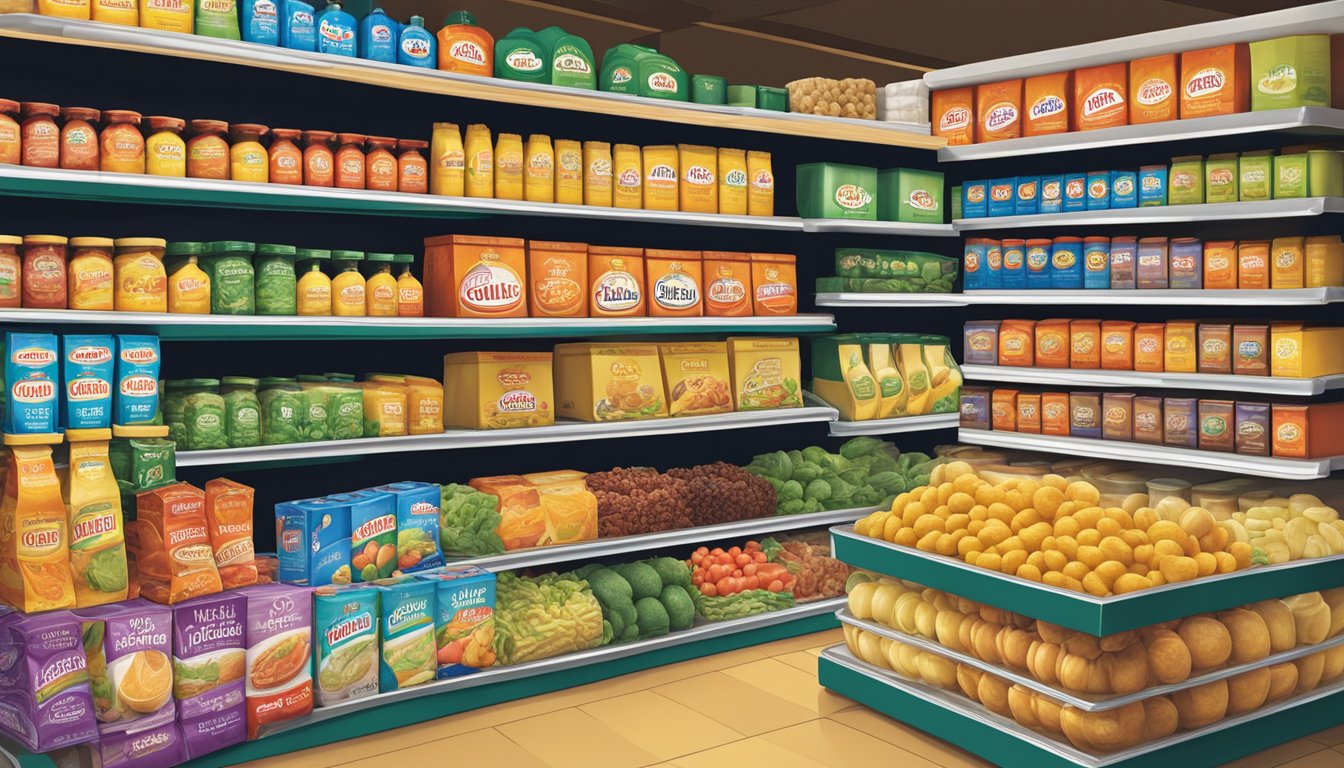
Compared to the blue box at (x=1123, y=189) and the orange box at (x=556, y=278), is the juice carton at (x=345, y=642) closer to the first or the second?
the orange box at (x=556, y=278)

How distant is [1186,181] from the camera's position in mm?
4625

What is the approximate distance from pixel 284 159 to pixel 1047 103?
3385mm

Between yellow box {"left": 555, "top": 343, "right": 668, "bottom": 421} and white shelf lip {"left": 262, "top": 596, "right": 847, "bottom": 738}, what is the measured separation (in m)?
0.89

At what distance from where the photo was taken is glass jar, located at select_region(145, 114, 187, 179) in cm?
338

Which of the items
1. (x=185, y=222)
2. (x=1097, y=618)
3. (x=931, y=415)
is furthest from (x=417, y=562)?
(x=931, y=415)

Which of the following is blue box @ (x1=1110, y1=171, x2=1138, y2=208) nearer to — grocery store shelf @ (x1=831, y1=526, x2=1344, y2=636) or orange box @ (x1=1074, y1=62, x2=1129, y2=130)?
orange box @ (x1=1074, y1=62, x2=1129, y2=130)

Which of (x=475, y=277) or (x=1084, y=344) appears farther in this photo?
(x=1084, y=344)

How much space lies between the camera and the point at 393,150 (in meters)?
3.92

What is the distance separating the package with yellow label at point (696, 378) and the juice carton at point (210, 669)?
195 centimetres

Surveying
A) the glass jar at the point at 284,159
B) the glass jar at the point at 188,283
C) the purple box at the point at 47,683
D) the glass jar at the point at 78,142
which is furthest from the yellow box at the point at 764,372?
the purple box at the point at 47,683

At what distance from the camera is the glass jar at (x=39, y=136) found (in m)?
3.18

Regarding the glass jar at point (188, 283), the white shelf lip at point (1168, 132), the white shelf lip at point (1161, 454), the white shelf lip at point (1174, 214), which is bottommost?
the white shelf lip at point (1161, 454)

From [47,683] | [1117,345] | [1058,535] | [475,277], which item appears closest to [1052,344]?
[1117,345]

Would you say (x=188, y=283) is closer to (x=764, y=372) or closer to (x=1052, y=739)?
(x=764, y=372)
